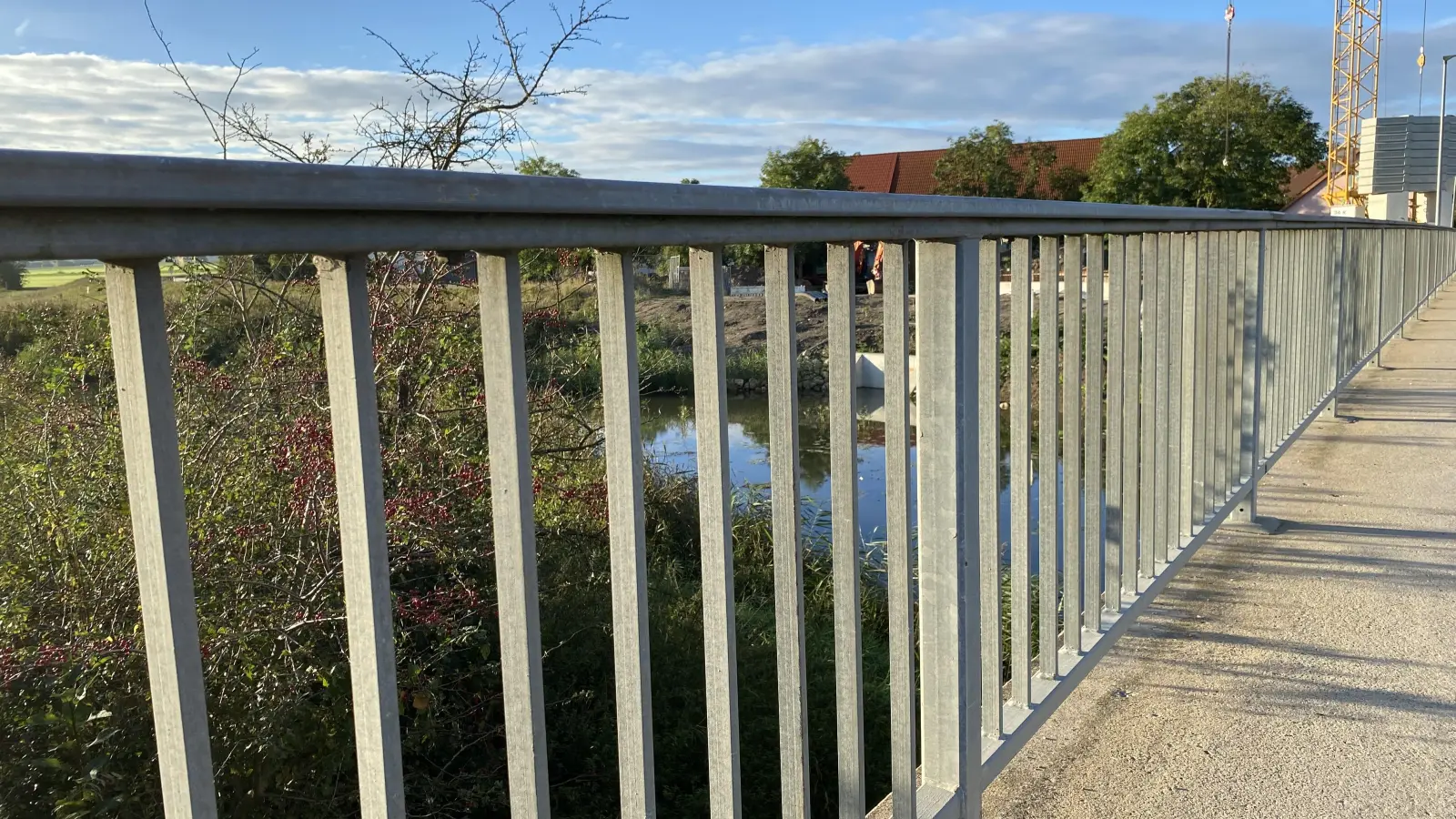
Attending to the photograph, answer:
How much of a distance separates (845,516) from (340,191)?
107 centimetres

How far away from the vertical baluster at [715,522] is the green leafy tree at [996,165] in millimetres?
45893

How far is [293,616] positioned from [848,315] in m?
2.40

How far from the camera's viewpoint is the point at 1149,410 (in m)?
3.30

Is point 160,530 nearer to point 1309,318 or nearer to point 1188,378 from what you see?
point 1188,378

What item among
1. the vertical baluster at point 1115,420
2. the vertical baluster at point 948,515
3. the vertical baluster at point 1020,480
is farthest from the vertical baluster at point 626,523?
the vertical baluster at point 1115,420

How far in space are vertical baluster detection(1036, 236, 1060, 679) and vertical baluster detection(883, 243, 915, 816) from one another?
0.75 meters

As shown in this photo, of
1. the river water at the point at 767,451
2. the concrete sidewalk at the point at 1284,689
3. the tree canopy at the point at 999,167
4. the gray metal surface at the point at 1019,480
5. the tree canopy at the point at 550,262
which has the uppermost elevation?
the tree canopy at the point at 999,167

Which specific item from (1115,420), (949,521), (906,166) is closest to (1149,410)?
(1115,420)

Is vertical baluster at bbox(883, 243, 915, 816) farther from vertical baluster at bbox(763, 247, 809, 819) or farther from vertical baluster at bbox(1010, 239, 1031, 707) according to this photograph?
vertical baluster at bbox(1010, 239, 1031, 707)

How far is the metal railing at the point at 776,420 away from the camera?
833mm

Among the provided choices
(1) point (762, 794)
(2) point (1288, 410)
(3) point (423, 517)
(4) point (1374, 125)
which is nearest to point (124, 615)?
(3) point (423, 517)

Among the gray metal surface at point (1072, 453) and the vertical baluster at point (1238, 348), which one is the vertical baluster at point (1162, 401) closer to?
the gray metal surface at point (1072, 453)

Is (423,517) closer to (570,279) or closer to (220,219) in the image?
(570,279)

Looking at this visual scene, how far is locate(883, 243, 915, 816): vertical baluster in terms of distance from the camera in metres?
1.84
